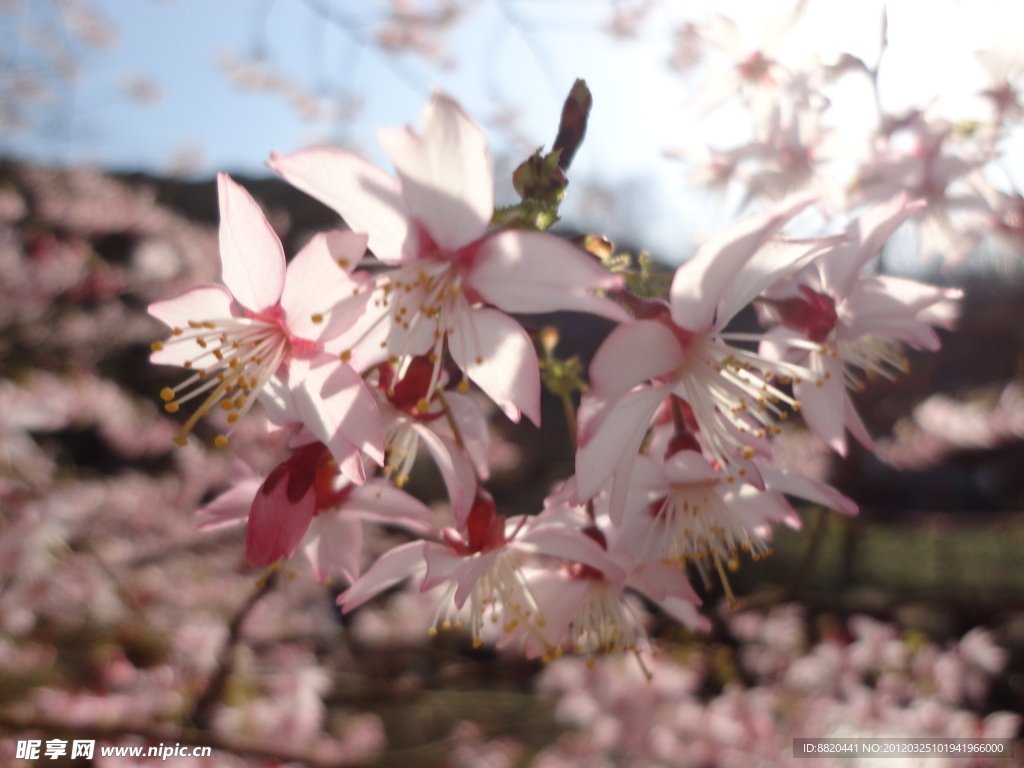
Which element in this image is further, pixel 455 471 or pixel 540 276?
pixel 455 471

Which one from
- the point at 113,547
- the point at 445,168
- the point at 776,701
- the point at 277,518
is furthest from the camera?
the point at 113,547

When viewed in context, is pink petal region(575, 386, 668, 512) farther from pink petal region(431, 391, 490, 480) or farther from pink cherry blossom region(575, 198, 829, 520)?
pink petal region(431, 391, 490, 480)

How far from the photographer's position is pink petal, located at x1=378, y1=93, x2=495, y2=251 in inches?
20.1

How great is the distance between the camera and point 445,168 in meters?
0.53

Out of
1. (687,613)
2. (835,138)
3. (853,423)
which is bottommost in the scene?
(687,613)

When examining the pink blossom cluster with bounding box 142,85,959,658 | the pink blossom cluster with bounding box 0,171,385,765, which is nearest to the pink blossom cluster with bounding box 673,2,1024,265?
the pink blossom cluster with bounding box 142,85,959,658

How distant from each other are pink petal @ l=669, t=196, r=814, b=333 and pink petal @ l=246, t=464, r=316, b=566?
411 mm

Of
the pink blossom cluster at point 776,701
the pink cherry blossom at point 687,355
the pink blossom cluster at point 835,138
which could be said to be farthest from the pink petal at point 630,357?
the pink blossom cluster at point 776,701

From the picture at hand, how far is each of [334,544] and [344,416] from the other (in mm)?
314

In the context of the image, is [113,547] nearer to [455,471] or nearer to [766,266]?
[455,471]

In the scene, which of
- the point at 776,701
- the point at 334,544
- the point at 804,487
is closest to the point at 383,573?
the point at 334,544

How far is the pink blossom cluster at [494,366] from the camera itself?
1.77ft

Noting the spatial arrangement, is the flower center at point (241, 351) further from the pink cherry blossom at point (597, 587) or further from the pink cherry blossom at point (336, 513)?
the pink cherry blossom at point (597, 587)

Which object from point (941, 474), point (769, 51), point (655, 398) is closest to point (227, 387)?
point (655, 398)
